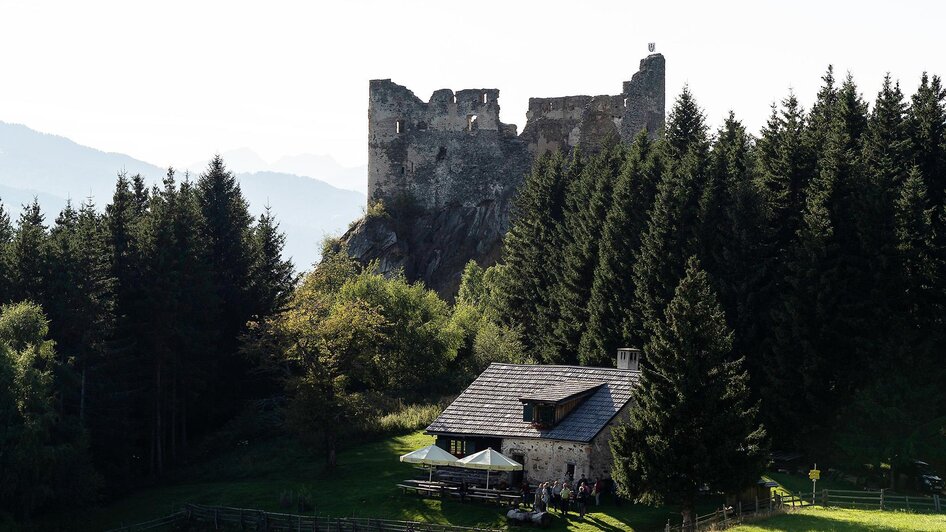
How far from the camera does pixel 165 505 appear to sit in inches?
2250

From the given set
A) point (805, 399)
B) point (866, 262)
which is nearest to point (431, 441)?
point (805, 399)

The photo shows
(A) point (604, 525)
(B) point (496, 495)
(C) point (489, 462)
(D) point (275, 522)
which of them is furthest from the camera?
(D) point (275, 522)

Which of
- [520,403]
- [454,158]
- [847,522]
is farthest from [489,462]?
[454,158]

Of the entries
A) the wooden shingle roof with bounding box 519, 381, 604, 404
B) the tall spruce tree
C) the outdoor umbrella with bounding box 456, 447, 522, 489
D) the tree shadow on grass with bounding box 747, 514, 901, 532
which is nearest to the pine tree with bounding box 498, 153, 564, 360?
the tall spruce tree

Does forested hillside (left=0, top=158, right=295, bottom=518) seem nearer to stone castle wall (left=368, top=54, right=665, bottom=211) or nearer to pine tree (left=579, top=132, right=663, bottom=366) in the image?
pine tree (left=579, top=132, right=663, bottom=366)

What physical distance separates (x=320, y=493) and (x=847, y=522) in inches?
883

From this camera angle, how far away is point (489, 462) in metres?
50.0

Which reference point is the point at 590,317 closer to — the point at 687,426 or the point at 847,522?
the point at 687,426

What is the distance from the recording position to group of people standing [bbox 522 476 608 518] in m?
48.4

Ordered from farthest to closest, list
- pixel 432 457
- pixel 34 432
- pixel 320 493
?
pixel 320 493 < pixel 34 432 < pixel 432 457

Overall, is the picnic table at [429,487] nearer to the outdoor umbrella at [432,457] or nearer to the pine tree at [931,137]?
Result: the outdoor umbrella at [432,457]

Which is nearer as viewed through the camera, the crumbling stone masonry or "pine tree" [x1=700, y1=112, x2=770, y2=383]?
"pine tree" [x1=700, y1=112, x2=770, y2=383]

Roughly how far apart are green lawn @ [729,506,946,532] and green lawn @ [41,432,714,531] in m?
4.84

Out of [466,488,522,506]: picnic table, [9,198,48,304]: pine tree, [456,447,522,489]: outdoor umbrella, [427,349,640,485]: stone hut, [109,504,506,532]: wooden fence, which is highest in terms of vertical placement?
[9,198,48,304]: pine tree
